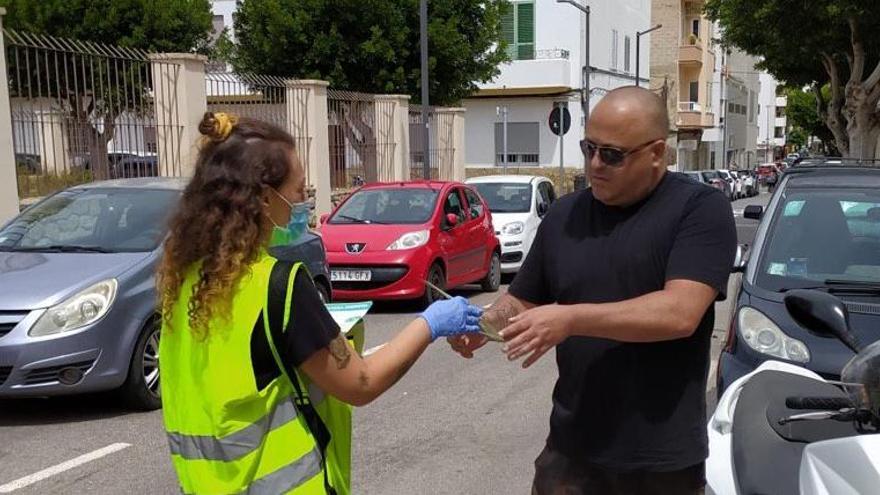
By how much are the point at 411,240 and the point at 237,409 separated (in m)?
8.33

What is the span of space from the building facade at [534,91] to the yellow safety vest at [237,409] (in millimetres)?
33172

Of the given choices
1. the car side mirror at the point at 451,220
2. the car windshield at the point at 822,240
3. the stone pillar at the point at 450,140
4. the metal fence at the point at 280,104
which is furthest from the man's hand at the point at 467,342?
the stone pillar at the point at 450,140

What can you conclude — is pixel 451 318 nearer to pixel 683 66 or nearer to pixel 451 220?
pixel 451 220

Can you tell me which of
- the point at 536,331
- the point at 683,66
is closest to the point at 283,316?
the point at 536,331

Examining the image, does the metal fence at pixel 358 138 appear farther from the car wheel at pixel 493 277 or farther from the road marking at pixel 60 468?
the road marking at pixel 60 468

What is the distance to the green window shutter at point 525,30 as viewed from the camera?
36.0 m

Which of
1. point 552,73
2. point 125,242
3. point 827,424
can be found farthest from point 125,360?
point 552,73

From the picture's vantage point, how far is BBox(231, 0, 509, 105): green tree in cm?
2222

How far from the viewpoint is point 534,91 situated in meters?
35.8

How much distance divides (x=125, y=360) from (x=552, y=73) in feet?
101

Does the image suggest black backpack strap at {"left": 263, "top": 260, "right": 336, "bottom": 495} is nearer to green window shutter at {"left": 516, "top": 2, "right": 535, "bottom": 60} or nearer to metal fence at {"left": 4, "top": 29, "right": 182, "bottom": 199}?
metal fence at {"left": 4, "top": 29, "right": 182, "bottom": 199}

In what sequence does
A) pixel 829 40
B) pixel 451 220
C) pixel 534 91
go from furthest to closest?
pixel 534 91
pixel 829 40
pixel 451 220

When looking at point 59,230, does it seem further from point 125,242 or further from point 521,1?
point 521,1

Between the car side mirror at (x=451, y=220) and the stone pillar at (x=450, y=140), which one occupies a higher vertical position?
the stone pillar at (x=450, y=140)
